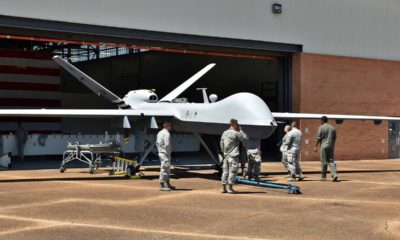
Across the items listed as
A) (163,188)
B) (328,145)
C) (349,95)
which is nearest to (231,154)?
(163,188)

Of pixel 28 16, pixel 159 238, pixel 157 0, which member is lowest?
pixel 159 238

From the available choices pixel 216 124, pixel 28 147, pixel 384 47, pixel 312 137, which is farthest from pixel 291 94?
pixel 28 147

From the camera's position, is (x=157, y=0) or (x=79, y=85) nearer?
(x=157, y=0)

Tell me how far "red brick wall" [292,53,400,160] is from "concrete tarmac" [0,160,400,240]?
10.0 metres

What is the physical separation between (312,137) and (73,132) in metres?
17.0

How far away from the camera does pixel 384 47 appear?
29000 millimetres

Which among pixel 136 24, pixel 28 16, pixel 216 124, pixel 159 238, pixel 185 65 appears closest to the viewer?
pixel 159 238

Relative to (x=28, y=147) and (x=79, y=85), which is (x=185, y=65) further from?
(x=28, y=147)

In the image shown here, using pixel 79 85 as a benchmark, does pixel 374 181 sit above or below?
below

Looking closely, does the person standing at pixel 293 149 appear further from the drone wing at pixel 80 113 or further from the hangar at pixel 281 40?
the hangar at pixel 281 40

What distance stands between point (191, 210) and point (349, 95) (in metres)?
19.3

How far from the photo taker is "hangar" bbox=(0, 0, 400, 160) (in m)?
20.7

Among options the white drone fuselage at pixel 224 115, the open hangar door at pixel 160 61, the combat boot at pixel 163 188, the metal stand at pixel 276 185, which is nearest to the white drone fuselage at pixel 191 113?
the white drone fuselage at pixel 224 115

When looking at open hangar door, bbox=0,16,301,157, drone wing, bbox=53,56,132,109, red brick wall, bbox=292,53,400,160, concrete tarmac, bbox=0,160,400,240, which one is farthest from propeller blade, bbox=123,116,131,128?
red brick wall, bbox=292,53,400,160
